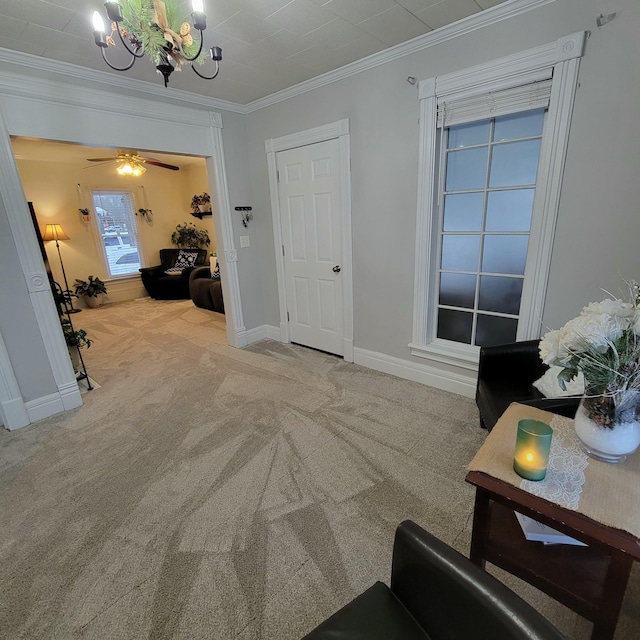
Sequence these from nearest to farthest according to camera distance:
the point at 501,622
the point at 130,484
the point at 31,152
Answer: the point at 501,622
the point at 130,484
the point at 31,152

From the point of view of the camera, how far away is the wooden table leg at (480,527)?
1147 millimetres

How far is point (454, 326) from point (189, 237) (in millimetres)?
6172

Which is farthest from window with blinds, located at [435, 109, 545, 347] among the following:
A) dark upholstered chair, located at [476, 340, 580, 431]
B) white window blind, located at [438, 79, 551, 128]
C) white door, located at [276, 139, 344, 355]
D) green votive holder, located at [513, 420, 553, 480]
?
green votive holder, located at [513, 420, 553, 480]

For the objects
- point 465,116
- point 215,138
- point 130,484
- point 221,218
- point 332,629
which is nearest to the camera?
point 332,629

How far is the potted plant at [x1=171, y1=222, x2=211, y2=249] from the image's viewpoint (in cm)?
737

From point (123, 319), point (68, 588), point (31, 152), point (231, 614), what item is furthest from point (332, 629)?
point (31, 152)

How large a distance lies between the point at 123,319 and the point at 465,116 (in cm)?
543

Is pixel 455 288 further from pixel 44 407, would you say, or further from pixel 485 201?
pixel 44 407

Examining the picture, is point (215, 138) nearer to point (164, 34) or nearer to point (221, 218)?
point (221, 218)

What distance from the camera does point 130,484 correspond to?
199cm

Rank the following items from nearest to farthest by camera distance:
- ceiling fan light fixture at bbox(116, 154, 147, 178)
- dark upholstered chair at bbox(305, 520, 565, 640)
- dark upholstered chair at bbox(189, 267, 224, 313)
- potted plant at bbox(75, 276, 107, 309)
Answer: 1. dark upholstered chair at bbox(305, 520, 565, 640)
2. ceiling fan light fixture at bbox(116, 154, 147, 178)
3. dark upholstered chair at bbox(189, 267, 224, 313)
4. potted plant at bbox(75, 276, 107, 309)

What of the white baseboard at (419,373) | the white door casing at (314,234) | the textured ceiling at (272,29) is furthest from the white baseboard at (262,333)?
the textured ceiling at (272,29)

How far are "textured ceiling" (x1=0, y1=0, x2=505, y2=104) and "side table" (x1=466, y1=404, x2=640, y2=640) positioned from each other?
8.09 feet

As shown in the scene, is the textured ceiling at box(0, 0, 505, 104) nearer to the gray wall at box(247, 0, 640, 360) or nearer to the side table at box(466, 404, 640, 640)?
the gray wall at box(247, 0, 640, 360)
